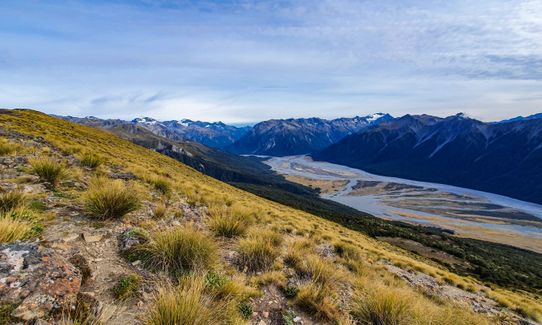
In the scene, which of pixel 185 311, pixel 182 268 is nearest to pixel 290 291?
pixel 182 268

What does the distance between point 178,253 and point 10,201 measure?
507cm

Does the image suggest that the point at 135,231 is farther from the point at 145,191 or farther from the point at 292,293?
the point at 145,191

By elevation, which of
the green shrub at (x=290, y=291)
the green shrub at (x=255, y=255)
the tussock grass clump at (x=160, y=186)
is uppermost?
the tussock grass clump at (x=160, y=186)

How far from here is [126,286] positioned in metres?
5.52

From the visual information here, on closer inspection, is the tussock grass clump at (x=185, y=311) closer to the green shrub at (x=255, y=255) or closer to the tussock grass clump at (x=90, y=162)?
the green shrub at (x=255, y=255)

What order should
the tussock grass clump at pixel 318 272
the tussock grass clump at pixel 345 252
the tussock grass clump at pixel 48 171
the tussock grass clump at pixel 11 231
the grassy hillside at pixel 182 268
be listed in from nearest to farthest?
the grassy hillside at pixel 182 268
the tussock grass clump at pixel 11 231
the tussock grass clump at pixel 318 272
the tussock grass clump at pixel 48 171
the tussock grass clump at pixel 345 252

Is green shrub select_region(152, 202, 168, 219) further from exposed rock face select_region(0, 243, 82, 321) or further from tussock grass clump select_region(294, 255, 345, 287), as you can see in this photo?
tussock grass clump select_region(294, 255, 345, 287)

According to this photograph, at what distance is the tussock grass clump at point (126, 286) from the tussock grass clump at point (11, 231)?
2372mm

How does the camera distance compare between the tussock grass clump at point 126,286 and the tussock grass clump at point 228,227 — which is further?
the tussock grass clump at point 228,227

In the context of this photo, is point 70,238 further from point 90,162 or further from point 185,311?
point 90,162

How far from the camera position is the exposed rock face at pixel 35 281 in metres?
4.10

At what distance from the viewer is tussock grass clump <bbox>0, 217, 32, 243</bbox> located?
5691 millimetres

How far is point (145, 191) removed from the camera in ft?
43.4

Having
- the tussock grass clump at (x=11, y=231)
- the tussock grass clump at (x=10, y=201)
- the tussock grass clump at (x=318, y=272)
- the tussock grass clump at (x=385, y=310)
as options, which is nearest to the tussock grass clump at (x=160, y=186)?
the tussock grass clump at (x=10, y=201)
